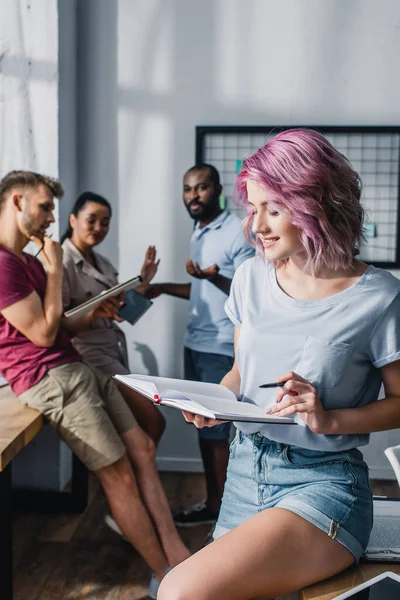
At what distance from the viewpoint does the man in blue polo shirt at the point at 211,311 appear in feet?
10.1

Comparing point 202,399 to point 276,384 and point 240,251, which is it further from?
point 240,251

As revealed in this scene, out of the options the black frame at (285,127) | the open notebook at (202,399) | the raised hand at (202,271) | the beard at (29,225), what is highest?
the black frame at (285,127)

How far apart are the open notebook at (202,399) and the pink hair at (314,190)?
13.1 inches

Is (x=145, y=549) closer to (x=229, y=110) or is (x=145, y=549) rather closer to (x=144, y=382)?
(x=144, y=382)

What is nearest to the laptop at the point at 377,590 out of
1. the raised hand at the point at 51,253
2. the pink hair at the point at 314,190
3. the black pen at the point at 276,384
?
the black pen at the point at 276,384

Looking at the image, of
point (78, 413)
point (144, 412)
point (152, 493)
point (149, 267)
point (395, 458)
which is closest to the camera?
point (395, 458)

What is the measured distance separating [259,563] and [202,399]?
35cm

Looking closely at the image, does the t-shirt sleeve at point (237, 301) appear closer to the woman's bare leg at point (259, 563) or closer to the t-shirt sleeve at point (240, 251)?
the woman's bare leg at point (259, 563)

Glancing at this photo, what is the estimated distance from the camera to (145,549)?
7.99ft

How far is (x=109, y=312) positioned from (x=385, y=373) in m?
1.62

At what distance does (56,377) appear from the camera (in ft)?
8.09

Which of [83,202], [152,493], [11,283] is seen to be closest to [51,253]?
[11,283]

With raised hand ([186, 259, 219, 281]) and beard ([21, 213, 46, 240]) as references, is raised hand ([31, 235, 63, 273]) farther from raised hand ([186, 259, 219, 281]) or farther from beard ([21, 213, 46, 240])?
raised hand ([186, 259, 219, 281])

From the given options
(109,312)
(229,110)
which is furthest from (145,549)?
(229,110)
